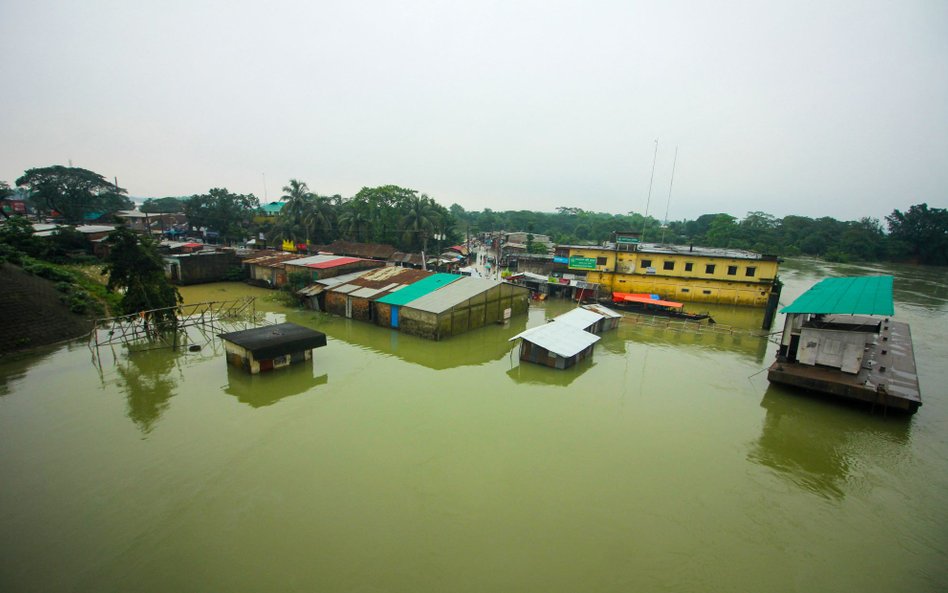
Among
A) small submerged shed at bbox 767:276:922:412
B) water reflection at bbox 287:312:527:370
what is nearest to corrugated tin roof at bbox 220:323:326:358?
water reflection at bbox 287:312:527:370

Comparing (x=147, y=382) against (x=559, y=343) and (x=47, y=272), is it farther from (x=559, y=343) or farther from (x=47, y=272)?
(x=559, y=343)

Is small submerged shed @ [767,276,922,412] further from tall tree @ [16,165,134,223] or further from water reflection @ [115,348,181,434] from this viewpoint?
tall tree @ [16,165,134,223]

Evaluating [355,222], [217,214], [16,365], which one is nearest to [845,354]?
[16,365]

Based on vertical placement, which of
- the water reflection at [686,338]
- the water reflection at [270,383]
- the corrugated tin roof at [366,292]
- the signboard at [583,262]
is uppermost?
the signboard at [583,262]

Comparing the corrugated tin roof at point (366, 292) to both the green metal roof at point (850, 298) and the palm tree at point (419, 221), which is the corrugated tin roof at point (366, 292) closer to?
the palm tree at point (419, 221)

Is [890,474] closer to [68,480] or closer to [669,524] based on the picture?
[669,524]

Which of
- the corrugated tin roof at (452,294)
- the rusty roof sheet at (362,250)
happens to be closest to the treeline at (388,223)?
the rusty roof sheet at (362,250)
